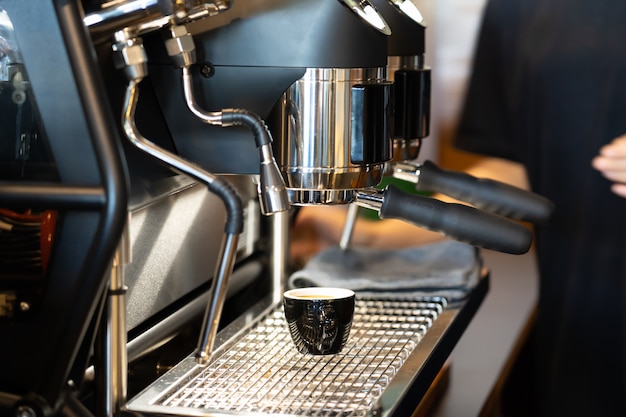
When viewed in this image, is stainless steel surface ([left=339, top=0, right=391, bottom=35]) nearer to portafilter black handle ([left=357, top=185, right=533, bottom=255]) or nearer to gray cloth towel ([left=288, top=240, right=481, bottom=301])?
portafilter black handle ([left=357, top=185, right=533, bottom=255])

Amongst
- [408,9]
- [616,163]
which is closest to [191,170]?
[408,9]

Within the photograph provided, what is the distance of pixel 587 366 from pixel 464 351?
44 cm

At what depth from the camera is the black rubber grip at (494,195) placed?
37.3 inches

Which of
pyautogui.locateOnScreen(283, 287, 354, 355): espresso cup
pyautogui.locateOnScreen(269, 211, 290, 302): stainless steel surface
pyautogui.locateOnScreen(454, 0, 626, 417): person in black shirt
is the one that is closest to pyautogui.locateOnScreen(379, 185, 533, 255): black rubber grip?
pyautogui.locateOnScreen(283, 287, 354, 355): espresso cup

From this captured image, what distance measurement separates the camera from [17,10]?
608 millimetres

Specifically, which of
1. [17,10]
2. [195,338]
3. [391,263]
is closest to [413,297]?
[391,263]

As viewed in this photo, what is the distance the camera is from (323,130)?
29.6 inches

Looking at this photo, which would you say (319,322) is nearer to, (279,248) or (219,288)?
(219,288)

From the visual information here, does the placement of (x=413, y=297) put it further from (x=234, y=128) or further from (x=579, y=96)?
(x=579, y=96)

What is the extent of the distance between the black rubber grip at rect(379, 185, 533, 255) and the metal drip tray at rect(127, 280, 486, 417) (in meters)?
0.13

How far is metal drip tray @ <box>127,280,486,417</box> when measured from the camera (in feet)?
2.43

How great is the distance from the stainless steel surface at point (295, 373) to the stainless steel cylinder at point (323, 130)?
0.50ft

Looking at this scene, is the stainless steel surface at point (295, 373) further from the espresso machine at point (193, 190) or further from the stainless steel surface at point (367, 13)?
the stainless steel surface at point (367, 13)

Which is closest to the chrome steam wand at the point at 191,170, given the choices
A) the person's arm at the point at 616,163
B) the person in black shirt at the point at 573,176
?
the person's arm at the point at 616,163
